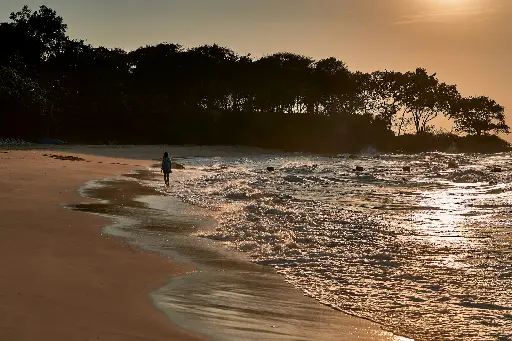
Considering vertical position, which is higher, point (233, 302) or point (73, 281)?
point (73, 281)

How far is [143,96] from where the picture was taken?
79375 millimetres

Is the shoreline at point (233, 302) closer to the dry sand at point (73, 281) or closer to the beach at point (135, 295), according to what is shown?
the beach at point (135, 295)

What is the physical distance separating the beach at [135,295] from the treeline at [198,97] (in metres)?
51.1

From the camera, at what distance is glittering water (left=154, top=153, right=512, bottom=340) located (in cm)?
687

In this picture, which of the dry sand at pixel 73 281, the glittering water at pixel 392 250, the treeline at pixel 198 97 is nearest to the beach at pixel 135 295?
the dry sand at pixel 73 281

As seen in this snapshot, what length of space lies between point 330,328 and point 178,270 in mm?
2928

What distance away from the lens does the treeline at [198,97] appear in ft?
226

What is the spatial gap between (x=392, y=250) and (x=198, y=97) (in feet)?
262

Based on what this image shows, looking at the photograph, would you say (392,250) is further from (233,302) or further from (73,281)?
(73,281)

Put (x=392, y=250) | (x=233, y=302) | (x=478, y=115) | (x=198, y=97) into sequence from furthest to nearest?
1. (x=478, y=115)
2. (x=198, y=97)
3. (x=392, y=250)
4. (x=233, y=302)

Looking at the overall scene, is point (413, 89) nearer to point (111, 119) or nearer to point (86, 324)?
point (111, 119)

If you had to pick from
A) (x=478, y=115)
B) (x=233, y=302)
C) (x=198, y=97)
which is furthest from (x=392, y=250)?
(x=478, y=115)

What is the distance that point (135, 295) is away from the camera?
6.66 metres

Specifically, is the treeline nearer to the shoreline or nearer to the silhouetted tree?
the silhouetted tree
